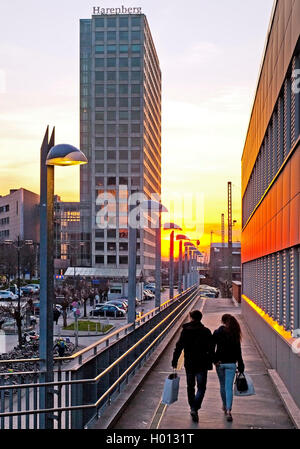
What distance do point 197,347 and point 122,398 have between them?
2.32m

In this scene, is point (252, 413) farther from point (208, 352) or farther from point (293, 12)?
point (293, 12)

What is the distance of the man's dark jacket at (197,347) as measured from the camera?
9.61 meters

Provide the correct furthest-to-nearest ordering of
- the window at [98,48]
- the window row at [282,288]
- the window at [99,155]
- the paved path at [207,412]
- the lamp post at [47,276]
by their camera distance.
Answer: the window at [98,48], the window at [99,155], the window row at [282,288], the paved path at [207,412], the lamp post at [47,276]

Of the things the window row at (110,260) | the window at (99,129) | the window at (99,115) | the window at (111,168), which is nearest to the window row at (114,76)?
the window at (99,115)

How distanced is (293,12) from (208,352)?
22.6ft

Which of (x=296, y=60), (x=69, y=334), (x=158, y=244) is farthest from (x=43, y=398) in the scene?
(x=69, y=334)

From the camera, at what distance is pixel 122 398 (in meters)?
11.2

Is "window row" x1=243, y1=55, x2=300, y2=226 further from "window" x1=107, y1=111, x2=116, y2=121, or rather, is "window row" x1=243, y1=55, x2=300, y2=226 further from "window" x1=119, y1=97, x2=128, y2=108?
"window" x1=119, y1=97, x2=128, y2=108

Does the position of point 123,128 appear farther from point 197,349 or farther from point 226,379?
point 197,349

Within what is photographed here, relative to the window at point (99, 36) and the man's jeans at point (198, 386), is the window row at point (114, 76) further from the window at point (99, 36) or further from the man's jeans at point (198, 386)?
the man's jeans at point (198, 386)

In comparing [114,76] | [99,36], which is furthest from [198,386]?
[99,36]

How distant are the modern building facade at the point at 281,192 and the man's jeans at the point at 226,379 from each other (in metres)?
1.83

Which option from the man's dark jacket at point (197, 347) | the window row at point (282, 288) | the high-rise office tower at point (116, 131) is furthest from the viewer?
the high-rise office tower at point (116, 131)
